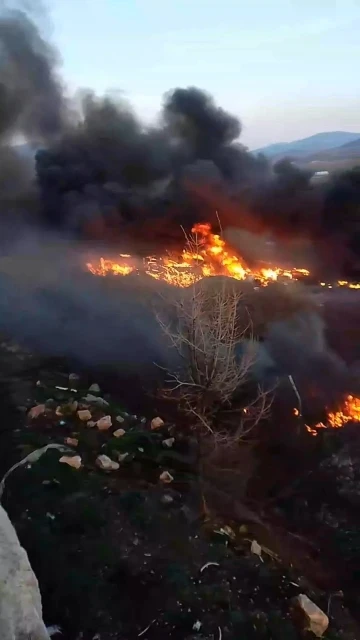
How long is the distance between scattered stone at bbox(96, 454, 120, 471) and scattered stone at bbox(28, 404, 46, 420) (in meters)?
2.83

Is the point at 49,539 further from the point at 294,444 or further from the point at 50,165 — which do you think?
the point at 50,165

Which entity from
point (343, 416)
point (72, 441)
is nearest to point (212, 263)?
point (343, 416)

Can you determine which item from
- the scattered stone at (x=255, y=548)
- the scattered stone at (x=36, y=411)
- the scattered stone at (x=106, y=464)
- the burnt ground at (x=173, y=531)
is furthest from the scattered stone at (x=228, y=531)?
the scattered stone at (x=36, y=411)

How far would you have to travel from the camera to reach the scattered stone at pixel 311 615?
8.82 meters

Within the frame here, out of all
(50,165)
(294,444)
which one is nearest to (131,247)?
(50,165)

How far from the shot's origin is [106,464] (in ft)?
42.1

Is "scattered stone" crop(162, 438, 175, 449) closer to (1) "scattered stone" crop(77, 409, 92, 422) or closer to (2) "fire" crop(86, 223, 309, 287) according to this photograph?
(1) "scattered stone" crop(77, 409, 92, 422)

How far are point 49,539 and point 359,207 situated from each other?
2072cm

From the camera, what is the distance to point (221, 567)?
9.70 metres

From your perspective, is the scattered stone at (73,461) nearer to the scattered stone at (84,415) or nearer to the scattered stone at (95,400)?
the scattered stone at (84,415)

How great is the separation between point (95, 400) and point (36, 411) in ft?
7.36

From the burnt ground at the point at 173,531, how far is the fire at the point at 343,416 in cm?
41

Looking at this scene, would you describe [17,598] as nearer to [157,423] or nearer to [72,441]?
[72,441]

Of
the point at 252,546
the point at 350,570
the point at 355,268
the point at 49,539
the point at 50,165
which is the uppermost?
the point at 50,165
